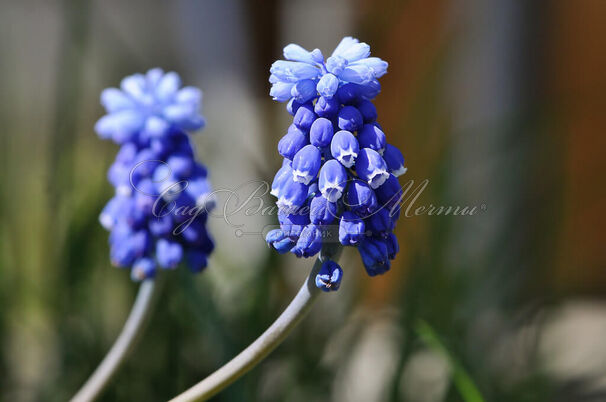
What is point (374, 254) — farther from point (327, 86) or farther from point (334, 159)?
point (327, 86)

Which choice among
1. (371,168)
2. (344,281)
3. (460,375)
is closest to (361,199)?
(371,168)

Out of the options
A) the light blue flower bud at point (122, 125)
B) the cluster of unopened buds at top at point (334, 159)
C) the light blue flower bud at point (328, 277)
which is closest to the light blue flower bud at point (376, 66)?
the cluster of unopened buds at top at point (334, 159)

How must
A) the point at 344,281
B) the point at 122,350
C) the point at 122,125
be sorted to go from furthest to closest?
the point at 344,281
the point at 122,125
the point at 122,350

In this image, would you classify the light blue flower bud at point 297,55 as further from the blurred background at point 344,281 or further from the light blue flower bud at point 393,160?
the blurred background at point 344,281

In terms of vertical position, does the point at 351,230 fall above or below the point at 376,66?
below

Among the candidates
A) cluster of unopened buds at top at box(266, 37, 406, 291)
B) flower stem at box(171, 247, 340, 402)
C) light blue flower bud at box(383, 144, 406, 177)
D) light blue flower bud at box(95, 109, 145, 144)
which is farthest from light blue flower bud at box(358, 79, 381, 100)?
light blue flower bud at box(95, 109, 145, 144)

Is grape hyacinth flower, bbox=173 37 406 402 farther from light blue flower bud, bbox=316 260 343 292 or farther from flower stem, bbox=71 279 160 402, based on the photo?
Result: flower stem, bbox=71 279 160 402
